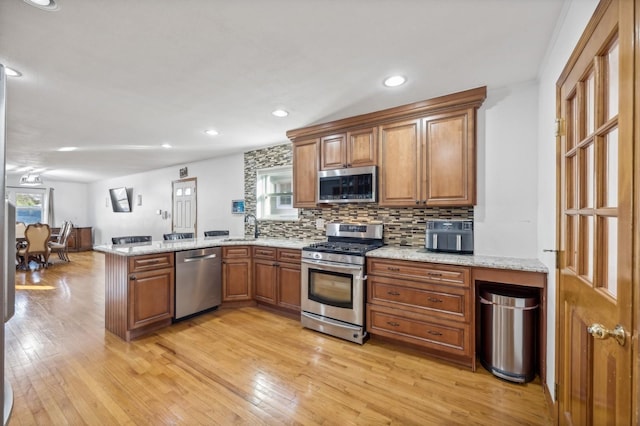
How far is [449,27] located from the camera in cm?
164

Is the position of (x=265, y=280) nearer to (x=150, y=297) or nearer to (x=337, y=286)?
(x=337, y=286)

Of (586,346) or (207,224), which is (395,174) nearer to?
(586,346)

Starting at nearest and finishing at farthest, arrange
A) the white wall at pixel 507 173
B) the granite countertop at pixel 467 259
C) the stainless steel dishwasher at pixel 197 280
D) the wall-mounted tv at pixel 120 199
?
Answer: the granite countertop at pixel 467 259
the white wall at pixel 507 173
the stainless steel dishwasher at pixel 197 280
the wall-mounted tv at pixel 120 199

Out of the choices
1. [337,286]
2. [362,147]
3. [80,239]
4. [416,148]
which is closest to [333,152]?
[362,147]

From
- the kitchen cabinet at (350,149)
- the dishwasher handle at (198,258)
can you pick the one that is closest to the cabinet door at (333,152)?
the kitchen cabinet at (350,149)

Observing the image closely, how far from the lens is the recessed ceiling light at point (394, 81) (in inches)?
87.4

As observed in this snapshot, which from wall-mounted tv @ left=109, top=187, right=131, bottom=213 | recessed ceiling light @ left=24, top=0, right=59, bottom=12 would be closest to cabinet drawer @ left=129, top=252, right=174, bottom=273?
recessed ceiling light @ left=24, top=0, right=59, bottom=12

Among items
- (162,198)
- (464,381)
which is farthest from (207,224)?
(464,381)

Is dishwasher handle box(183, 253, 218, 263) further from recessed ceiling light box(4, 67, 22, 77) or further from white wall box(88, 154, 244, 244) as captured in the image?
recessed ceiling light box(4, 67, 22, 77)

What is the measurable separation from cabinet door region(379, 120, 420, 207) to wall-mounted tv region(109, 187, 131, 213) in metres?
7.73

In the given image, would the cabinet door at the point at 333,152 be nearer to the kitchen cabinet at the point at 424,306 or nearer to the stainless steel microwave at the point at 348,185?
the stainless steel microwave at the point at 348,185

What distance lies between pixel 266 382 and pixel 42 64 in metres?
2.89

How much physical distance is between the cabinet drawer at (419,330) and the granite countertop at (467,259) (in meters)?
Answer: 0.51

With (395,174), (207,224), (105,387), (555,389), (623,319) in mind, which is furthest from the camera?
(207,224)
